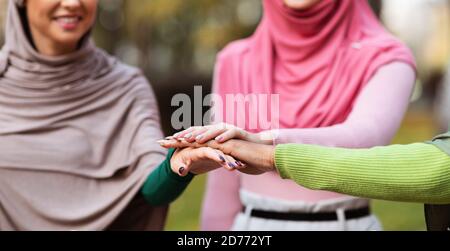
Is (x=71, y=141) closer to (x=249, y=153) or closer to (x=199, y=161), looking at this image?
(x=199, y=161)

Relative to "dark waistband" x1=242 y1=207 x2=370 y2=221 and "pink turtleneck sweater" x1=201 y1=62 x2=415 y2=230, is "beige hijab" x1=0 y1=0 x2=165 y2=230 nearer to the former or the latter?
"pink turtleneck sweater" x1=201 y1=62 x2=415 y2=230

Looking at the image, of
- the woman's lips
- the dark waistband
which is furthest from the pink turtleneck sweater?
the woman's lips

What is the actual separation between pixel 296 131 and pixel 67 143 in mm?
890

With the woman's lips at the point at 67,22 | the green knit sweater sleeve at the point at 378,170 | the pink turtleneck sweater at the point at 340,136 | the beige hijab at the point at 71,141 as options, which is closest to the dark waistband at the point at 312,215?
the pink turtleneck sweater at the point at 340,136

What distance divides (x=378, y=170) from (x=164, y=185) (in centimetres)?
90

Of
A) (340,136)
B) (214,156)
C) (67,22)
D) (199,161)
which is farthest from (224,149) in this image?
(67,22)

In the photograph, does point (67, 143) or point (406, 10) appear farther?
point (406, 10)

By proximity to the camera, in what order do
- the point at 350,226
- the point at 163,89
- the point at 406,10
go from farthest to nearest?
the point at 406,10, the point at 163,89, the point at 350,226

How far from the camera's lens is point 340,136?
236 centimetres

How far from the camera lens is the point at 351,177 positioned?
194 centimetres

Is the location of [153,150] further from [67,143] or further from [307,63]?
[307,63]

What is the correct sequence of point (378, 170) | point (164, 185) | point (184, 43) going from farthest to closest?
point (184, 43) → point (164, 185) → point (378, 170)

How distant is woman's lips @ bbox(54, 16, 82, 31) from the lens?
2693 mm
